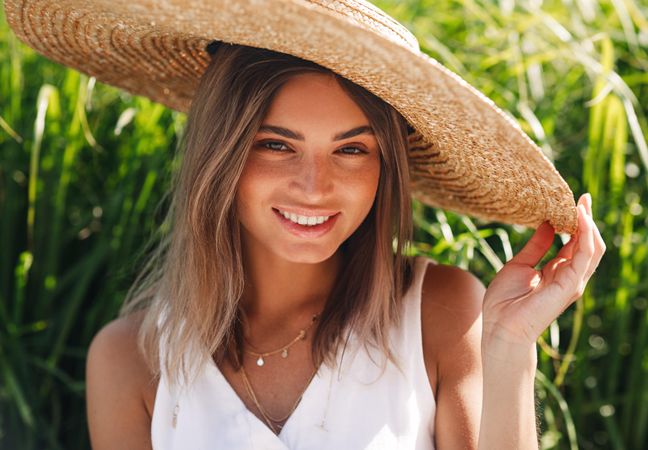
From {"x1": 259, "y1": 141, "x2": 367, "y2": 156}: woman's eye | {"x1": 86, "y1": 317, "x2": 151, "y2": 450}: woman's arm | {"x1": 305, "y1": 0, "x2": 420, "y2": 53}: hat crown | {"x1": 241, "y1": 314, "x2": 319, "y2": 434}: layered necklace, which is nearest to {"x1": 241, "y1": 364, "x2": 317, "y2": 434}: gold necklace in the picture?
{"x1": 241, "y1": 314, "x2": 319, "y2": 434}: layered necklace

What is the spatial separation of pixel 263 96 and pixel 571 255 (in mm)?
689

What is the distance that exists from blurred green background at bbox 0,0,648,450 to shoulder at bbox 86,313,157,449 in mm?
267

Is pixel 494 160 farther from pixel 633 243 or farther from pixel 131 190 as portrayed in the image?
pixel 131 190

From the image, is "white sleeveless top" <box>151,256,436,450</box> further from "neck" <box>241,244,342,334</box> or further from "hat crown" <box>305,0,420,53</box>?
"hat crown" <box>305,0,420,53</box>

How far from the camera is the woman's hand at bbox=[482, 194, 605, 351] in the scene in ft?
5.66

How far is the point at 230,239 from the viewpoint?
6.79 feet

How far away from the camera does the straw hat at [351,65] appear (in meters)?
1.44

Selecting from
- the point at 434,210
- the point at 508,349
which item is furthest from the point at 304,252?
the point at 434,210

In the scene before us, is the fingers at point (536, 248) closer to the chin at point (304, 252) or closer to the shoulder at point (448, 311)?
the shoulder at point (448, 311)

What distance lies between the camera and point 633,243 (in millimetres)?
2316

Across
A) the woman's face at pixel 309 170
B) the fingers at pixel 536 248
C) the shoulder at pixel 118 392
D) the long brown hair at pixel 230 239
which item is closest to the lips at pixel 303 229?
the woman's face at pixel 309 170

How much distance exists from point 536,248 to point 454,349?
308 mm

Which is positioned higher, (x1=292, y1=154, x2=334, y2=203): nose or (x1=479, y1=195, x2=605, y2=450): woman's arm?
(x1=292, y1=154, x2=334, y2=203): nose

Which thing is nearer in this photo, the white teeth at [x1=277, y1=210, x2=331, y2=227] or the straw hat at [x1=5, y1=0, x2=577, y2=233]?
the straw hat at [x1=5, y1=0, x2=577, y2=233]
